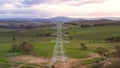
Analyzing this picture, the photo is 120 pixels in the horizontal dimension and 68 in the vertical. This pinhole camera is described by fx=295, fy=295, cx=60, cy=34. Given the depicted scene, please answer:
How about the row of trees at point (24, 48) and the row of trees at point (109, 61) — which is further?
the row of trees at point (24, 48)

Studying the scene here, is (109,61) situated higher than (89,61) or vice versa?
(109,61)

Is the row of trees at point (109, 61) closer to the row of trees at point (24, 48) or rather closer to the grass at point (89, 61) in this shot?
the grass at point (89, 61)

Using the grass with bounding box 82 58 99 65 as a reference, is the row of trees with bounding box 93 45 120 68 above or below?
above

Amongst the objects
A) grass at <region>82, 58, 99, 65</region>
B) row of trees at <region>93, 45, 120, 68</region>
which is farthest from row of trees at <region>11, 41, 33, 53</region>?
row of trees at <region>93, 45, 120, 68</region>

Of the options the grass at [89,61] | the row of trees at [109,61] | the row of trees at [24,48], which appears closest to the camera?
the row of trees at [109,61]

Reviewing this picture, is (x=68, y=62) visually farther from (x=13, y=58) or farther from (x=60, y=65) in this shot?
(x=13, y=58)

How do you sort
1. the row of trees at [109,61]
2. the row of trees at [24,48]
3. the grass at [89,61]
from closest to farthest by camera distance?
the row of trees at [109,61] < the grass at [89,61] < the row of trees at [24,48]

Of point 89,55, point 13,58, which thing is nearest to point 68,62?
point 89,55

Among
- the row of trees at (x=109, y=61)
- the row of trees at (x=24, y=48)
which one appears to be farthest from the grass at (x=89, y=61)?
the row of trees at (x=24, y=48)

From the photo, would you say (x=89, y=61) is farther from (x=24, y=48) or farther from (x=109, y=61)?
(x=24, y=48)

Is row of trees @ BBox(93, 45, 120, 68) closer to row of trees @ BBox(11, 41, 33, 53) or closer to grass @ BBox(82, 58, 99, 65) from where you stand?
grass @ BBox(82, 58, 99, 65)

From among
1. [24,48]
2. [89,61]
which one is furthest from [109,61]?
[24,48]
